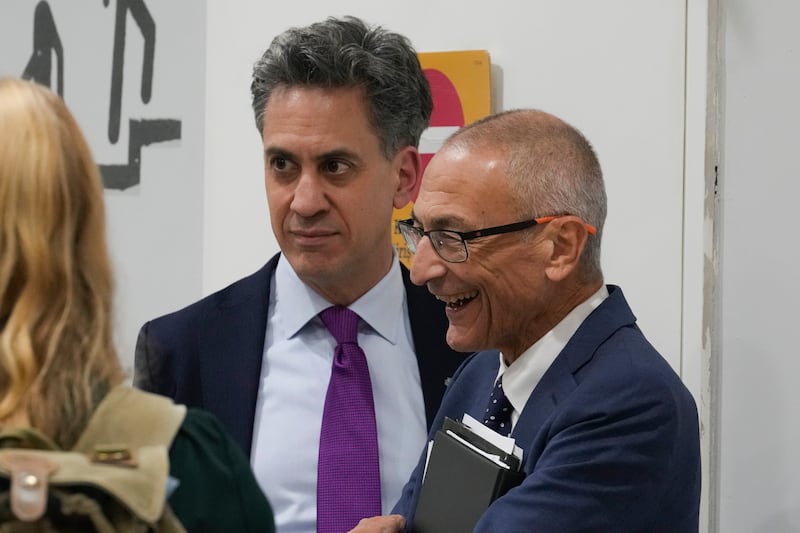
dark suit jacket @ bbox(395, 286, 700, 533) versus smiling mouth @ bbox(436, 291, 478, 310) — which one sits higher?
smiling mouth @ bbox(436, 291, 478, 310)

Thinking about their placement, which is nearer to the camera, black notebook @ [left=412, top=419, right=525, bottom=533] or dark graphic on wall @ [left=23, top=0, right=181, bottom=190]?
black notebook @ [left=412, top=419, right=525, bottom=533]

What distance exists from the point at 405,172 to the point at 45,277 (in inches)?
48.9

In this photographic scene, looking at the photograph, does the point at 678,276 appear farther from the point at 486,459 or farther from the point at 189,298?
the point at 189,298

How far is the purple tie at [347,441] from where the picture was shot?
6.30 ft

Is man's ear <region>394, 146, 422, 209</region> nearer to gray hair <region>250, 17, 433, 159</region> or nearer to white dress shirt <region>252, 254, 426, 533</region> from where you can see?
gray hair <region>250, 17, 433, 159</region>

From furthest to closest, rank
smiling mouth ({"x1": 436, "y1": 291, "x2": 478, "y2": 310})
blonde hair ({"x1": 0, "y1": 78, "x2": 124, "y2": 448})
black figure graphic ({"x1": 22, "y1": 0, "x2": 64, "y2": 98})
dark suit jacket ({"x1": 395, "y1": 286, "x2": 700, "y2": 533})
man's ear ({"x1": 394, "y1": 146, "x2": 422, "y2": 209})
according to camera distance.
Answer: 1. black figure graphic ({"x1": 22, "y1": 0, "x2": 64, "y2": 98})
2. man's ear ({"x1": 394, "y1": 146, "x2": 422, "y2": 209})
3. smiling mouth ({"x1": 436, "y1": 291, "x2": 478, "y2": 310})
4. dark suit jacket ({"x1": 395, "y1": 286, "x2": 700, "y2": 533})
5. blonde hair ({"x1": 0, "y1": 78, "x2": 124, "y2": 448})

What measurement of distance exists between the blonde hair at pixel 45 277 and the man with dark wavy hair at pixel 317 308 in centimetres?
97

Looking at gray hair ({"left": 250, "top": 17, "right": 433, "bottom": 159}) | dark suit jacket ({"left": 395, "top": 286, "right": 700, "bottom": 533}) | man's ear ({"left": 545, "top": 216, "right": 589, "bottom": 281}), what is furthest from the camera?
gray hair ({"left": 250, "top": 17, "right": 433, "bottom": 159})

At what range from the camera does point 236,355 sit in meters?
2.01

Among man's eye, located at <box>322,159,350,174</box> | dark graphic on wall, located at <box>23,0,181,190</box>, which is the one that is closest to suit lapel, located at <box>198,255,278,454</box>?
man's eye, located at <box>322,159,350,174</box>

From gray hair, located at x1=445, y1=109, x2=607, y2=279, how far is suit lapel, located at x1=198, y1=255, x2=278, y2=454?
1.85ft

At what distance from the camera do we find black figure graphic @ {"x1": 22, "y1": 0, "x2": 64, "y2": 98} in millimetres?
3000

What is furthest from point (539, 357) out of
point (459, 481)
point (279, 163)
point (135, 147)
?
point (135, 147)

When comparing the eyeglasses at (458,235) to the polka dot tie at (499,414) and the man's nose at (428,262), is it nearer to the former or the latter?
the man's nose at (428,262)
